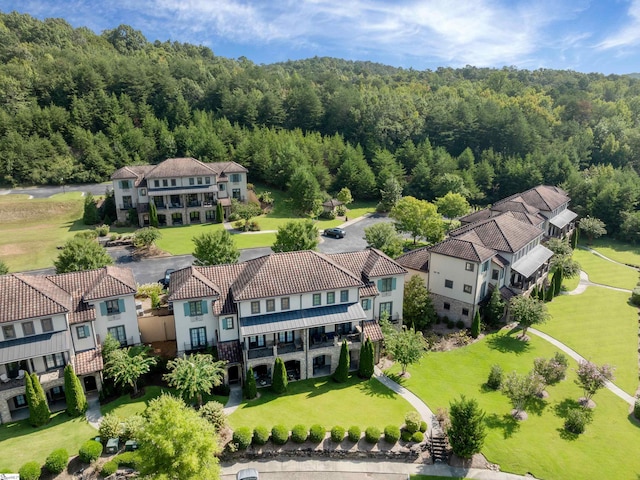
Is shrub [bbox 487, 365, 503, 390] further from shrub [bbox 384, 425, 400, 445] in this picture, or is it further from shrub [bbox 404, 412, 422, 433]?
shrub [bbox 384, 425, 400, 445]

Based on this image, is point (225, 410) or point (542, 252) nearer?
point (225, 410)

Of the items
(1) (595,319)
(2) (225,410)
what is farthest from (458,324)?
(2) (225,410)

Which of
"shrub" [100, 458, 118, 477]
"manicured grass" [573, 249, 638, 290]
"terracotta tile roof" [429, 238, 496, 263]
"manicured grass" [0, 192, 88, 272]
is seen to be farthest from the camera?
"manicured grass" [573, 249, 638, 290]

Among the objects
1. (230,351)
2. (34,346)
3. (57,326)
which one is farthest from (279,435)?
(34,346)

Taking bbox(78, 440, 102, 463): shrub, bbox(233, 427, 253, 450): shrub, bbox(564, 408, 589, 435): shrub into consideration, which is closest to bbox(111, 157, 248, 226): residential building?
bbox(78, 440, 102, 463): shrub

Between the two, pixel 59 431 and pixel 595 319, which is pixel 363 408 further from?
pixel 595 319

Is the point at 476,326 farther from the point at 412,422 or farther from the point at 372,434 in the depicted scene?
the point at 372,434
